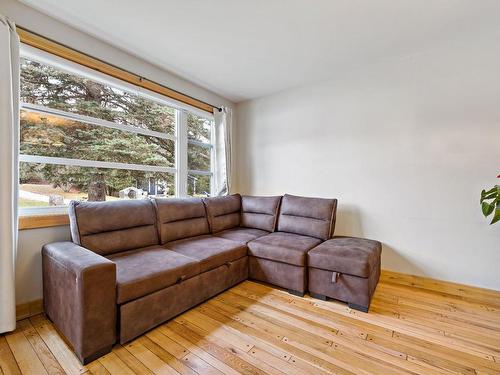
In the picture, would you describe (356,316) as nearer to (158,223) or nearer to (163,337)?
(163,337)

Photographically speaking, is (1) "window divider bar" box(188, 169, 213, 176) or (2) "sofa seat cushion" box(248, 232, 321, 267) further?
(1) "window divider bar" box(188, 169, 213, 176)

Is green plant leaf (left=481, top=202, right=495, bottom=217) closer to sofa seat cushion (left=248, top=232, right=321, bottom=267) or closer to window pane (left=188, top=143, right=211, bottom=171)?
sofa seat cushion (left=248, top=232, right=321, bottom=267)

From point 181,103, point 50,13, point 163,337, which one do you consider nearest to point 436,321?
point 163,337

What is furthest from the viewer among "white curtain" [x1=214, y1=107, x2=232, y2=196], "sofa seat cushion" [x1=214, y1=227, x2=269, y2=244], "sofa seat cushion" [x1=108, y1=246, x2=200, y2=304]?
"white curtain" [x1=214, y1=107, x2=232, y2=196]

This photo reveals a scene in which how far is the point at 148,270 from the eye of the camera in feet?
5.60

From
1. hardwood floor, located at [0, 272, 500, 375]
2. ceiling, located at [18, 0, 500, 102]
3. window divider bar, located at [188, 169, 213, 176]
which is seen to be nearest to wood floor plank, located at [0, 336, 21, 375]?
hardwood floor, located at [0, 272, 500, 375]

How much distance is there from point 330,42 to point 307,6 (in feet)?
1.93

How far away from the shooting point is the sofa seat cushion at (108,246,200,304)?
5.05 ft

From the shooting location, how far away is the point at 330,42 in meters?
2.38

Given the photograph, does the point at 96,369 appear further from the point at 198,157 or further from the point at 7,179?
the point at 198,157

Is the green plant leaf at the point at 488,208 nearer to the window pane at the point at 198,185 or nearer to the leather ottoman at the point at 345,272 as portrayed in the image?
the leather ottoman at the point at 345,272

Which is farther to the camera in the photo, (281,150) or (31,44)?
(281,150)

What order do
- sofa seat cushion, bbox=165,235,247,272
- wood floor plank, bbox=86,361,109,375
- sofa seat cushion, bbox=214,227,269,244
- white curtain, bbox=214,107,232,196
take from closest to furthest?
1. wood floor plank, bbox=86,361,109,375
2. sofa seat cushion, bbox=165,235,247,272
3. sofa seat cushion, bbox=214,227,269,244
4. white curtain, bbox=214,107,232,196

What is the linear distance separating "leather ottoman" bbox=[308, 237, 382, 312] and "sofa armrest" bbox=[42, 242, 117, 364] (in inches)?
66.0
